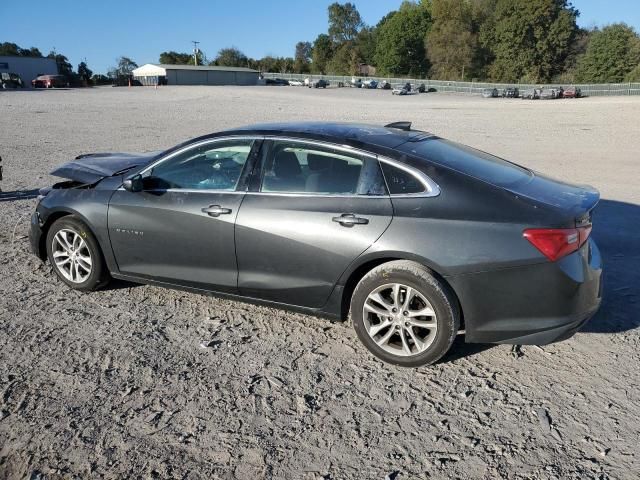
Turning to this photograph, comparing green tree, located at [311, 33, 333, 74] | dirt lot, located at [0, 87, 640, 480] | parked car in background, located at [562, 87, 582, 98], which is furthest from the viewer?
green tree, located at [311, 33, 333, 74]

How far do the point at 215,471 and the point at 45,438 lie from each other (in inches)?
39.4

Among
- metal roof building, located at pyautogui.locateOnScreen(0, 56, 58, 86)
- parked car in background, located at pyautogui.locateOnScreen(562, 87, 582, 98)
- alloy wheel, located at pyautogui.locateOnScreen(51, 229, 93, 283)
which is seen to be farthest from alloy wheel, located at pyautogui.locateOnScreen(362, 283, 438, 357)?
metal roof building, located at pyautogui.locateOnScreen(0, 56, 58, 86)

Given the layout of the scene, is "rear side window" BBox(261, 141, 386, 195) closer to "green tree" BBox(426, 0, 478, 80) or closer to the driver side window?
the driver side window

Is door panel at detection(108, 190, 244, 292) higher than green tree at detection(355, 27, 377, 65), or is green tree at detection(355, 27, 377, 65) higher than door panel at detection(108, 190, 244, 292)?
green tree at detection(355, 27, 377, 65)

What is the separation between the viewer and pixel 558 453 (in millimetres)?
2896

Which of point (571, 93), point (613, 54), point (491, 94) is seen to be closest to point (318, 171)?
point (491, 94)

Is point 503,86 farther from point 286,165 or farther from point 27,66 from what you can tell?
point 27,66

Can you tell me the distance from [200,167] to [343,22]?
148 m

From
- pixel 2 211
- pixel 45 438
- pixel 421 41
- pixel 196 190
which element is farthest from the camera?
pixel 421 41

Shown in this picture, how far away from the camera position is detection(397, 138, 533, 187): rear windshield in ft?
12.5

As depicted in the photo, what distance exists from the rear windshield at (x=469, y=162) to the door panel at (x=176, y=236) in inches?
55.2

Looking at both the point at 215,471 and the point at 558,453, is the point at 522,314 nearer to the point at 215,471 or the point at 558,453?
the point at 558,453

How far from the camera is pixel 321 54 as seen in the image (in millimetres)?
138000

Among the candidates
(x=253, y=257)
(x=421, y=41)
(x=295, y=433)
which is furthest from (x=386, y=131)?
(x=421, y=41)
